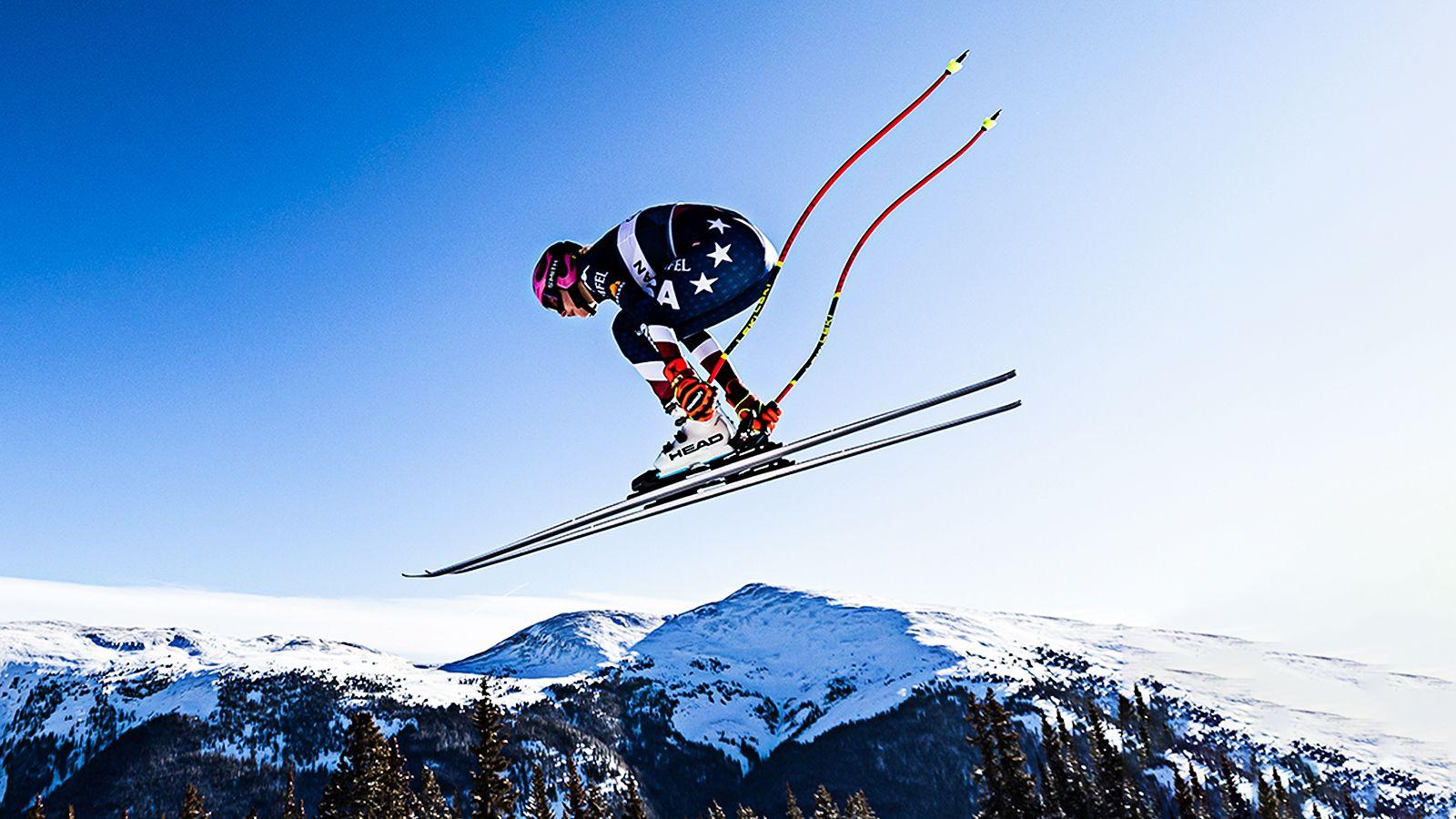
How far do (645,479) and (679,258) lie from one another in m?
1.86

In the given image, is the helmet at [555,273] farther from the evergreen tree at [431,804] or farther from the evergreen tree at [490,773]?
the evergreen tree at [431,804]

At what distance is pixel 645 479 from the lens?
22.1ft

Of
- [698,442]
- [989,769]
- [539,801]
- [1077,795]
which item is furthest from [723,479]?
[1077,795]

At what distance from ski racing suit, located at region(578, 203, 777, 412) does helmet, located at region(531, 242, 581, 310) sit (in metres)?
0.13

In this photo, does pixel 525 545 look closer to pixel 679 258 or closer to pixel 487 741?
pixel 679 258

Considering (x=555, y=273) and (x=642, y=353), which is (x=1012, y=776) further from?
(x=555, y=273)

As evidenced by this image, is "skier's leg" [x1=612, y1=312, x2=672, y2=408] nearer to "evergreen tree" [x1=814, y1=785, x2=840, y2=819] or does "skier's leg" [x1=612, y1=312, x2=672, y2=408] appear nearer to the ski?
the ski

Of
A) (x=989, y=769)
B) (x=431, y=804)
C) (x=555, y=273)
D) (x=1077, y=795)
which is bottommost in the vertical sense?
(x=1077, y=795)

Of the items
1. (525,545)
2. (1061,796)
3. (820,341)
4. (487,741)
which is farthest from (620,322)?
(1061,796)

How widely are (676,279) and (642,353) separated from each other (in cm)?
71

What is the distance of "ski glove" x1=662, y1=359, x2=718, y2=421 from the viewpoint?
21.1 feet

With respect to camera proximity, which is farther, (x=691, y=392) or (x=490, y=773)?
(x=490, y=773)

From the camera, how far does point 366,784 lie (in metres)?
35.3

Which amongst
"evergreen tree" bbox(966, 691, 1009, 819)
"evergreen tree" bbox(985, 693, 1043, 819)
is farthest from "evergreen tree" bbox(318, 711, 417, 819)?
"evergreen tree" bbox(985, 693, 1043, 819)
